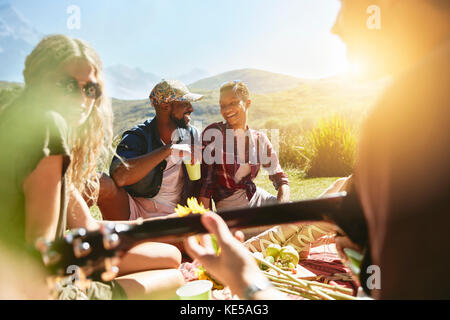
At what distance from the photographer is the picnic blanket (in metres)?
2.28

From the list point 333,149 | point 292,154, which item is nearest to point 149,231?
point 333,149

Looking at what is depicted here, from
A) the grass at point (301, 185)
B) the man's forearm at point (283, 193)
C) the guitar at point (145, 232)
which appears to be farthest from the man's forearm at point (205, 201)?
the grass at point (301, 185)

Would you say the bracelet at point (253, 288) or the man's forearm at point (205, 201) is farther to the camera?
the man's forearm at point (205, 201)

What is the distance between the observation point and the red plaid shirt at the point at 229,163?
130 inches

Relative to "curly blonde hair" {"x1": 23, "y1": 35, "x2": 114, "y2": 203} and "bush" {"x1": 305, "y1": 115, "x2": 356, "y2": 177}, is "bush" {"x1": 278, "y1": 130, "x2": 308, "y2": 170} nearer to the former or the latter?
"bush" {"x1": 305, "y1": 115, "x2": 356, "y2": 177}

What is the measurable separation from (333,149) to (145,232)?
719 centimetres

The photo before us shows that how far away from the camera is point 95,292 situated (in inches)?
62.8

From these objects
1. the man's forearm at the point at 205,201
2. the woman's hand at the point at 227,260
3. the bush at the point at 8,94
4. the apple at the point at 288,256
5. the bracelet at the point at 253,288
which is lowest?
the apple at the point at 288,256

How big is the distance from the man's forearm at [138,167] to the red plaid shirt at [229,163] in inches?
19.6

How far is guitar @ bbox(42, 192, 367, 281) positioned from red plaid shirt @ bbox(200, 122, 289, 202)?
6.99 feet

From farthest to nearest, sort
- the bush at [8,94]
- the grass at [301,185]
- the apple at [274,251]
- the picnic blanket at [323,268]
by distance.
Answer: the grass at [301,185]
the apple at [274,251]
the picnic blanket at [323,268]
the bush at [8,94]

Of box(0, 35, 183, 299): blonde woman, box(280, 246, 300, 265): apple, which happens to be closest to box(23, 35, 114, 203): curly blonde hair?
box(0, 35, 183, 299): blonde woman

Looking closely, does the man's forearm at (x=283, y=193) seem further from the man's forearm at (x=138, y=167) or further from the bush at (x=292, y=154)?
the bush at (x=292, y=154)

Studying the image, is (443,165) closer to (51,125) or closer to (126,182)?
(51,125)
